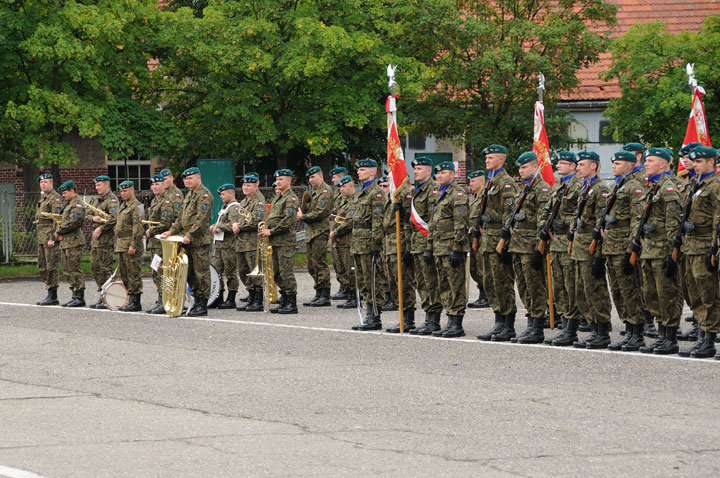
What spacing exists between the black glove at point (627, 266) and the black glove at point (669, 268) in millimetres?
439

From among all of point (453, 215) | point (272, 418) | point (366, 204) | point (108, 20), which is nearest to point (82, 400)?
point (272, 418)

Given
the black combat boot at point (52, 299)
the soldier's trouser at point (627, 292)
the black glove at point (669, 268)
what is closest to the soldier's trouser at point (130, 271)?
the black combat boot at point (52, 299)

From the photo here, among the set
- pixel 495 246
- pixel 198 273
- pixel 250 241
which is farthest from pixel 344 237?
pixel 495 246

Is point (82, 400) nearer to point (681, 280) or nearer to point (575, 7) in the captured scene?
point (681, 280)

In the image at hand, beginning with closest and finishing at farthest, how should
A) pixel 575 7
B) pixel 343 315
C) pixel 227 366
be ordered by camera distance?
pixel 227 366 → pixel 343 315 → pixel 575 7

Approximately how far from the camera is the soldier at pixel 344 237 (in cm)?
1780

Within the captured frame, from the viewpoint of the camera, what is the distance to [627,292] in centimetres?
1231

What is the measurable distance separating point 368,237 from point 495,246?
90.1 inches

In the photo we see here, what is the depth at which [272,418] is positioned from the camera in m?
8.70

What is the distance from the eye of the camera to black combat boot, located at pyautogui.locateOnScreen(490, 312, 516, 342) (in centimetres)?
1308

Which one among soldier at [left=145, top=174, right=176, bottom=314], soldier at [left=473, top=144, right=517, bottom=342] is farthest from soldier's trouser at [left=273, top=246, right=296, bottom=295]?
soldier at [left=473, top=144, right=517, bottom=342]

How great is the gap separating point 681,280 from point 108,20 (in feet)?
58.7

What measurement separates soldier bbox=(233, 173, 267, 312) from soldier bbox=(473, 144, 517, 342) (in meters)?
4.87

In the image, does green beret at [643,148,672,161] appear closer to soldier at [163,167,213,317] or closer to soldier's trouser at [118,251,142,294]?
soldier at [163,167,213,317]
